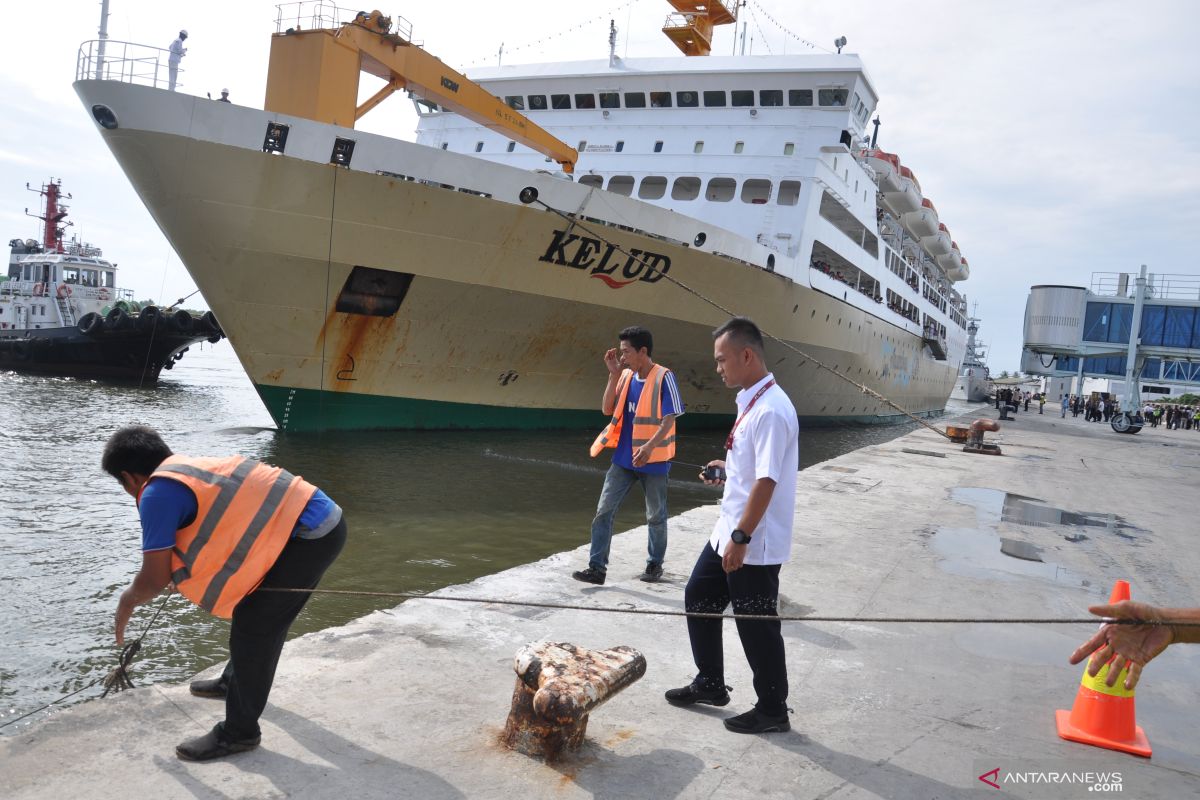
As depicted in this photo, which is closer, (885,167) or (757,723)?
(757,723)

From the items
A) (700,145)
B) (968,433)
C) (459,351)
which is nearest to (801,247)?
(700,145)

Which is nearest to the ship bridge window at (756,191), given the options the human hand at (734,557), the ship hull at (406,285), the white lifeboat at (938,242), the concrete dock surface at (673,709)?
the ship hull at (406,285)

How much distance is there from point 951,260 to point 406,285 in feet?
102

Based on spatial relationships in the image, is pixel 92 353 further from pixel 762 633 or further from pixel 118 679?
pixel 762 633

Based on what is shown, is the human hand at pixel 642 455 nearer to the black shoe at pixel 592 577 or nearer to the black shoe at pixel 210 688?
the black shoe at pixel 592 577

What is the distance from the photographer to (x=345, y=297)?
37.3 ft

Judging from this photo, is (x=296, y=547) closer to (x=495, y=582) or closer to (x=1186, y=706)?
(x=495, y=582)

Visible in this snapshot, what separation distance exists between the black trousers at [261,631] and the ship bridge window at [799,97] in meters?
15.9

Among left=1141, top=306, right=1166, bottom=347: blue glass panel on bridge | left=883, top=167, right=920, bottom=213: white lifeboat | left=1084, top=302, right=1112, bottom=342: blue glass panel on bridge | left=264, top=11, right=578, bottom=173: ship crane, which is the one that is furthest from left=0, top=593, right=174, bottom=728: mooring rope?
left=1084, top=302, right=1112, bottom=342: blue glass panel on bridge

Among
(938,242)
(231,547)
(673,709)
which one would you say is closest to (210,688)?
(231,547)

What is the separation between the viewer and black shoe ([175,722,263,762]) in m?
2.39

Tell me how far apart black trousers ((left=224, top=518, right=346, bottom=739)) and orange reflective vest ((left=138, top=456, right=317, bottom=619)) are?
5 centimetres

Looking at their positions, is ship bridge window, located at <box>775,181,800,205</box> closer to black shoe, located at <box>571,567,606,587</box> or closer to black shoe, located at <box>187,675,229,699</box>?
black shoe, located at <box>571,567,606,587</box>

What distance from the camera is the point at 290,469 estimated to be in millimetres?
9914
